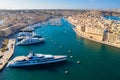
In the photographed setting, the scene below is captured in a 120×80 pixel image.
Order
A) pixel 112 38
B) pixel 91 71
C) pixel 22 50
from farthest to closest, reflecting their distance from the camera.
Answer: pixel 112 38
pixel 22 50
pixel 91 71

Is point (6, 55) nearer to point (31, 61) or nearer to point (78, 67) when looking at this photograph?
point (31, 61)

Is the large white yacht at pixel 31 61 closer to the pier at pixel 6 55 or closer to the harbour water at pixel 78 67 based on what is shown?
the harbour water at pixel 78 67

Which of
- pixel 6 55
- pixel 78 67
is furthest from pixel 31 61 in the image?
pixel 78 67

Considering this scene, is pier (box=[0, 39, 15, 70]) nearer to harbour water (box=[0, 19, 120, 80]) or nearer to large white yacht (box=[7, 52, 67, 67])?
harbour water (box=[0, 19, 120, 80])

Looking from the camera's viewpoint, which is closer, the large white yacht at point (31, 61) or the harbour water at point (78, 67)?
the harbour water at point (78, 67)

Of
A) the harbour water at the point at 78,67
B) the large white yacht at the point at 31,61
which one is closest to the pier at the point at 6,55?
the harbour water at the point at 78,67

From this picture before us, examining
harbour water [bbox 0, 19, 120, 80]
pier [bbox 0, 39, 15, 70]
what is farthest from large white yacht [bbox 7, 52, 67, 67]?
pier [bbox 0, 39, 15, 70]

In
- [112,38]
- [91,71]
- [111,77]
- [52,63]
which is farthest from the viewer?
[112,38]

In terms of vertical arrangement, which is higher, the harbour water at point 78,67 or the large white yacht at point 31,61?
the large white yacht at point 31,61

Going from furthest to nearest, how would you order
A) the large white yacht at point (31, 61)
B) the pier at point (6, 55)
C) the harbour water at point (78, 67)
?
the pier at point (6, 55), the large white yacht at point (31, 61), the harbour water at point (78, 67)

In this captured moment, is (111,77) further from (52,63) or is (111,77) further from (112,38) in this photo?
(112,38)

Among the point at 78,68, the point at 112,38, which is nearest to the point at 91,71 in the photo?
the point at 78,68
